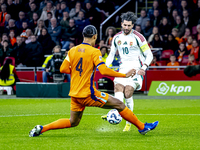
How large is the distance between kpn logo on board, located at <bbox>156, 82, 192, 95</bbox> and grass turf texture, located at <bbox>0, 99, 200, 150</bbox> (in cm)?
322

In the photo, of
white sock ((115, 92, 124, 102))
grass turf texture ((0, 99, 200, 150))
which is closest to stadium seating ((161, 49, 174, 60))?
grass turf texture ((0, 99, 200, 150))

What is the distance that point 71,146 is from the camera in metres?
5.65

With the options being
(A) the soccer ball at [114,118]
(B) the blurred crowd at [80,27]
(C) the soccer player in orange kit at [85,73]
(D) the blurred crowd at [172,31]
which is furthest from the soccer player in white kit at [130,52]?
(D) the blurred crowd at [172,31]

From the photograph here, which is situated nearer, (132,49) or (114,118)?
(114,118)

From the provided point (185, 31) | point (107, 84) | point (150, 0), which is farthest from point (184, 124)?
point (150, 0)

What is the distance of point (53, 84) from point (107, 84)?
2.06 m

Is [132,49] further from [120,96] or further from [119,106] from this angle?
[119,106]

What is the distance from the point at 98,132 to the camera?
280 inches

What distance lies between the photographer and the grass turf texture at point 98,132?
5738 millimetres

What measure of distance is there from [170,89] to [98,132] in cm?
802

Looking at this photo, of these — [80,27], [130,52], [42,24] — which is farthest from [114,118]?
[42,24]

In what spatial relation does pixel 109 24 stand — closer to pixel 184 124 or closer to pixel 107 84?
pixel 107 84

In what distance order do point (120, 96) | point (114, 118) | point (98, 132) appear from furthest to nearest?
point (120, 96), point (98, 132), point (114, 118)

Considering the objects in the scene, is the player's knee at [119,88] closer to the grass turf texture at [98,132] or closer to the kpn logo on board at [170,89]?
the grass turf texture at [98,132]
